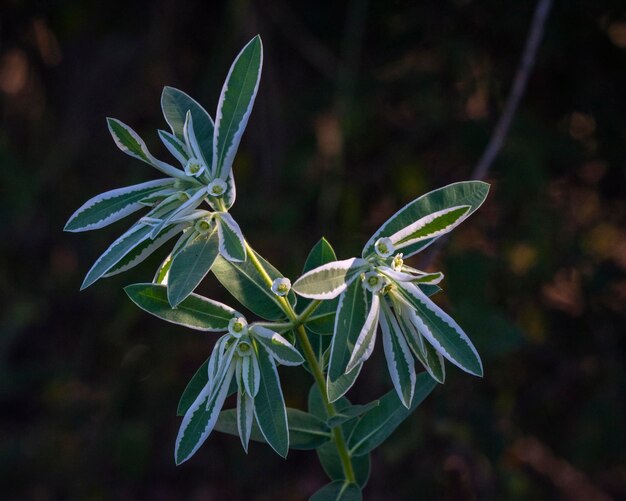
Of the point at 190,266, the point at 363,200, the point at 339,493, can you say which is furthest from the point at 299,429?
the point at 363,200

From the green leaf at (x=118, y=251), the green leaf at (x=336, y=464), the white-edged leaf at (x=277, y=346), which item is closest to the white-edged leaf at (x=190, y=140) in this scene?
the green leaf at (x=118, y=251)

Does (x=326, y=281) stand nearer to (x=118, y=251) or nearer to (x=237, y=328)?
(x=237, y=328)

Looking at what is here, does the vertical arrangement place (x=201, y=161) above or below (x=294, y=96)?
below

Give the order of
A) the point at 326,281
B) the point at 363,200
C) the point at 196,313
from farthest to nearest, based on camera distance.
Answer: the point at 363,200 < the point at 196,313 < the point at 326,281

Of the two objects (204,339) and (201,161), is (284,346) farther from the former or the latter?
A: (204,339)

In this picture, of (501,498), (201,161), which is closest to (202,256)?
(201,161)

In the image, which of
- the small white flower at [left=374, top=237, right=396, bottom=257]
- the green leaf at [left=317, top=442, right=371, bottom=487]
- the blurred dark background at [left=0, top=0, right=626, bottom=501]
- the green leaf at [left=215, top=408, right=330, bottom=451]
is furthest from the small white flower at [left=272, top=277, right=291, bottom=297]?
the blurred dark background at [left=0, top=0, right=626, bottom=501]

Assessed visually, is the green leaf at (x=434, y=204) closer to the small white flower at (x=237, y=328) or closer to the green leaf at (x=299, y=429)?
the small white flower at (x=237, y=328)
